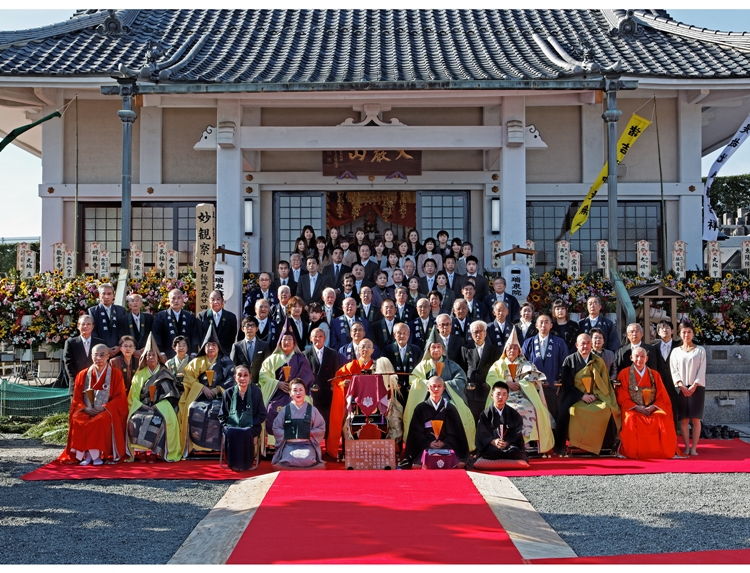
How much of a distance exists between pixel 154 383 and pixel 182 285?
2989 mm

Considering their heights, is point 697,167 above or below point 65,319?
above

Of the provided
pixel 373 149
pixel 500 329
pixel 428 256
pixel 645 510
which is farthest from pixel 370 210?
pixel 645 510

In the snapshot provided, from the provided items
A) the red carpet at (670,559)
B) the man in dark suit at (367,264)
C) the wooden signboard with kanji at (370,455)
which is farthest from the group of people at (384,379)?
the red carpet at (670,559)

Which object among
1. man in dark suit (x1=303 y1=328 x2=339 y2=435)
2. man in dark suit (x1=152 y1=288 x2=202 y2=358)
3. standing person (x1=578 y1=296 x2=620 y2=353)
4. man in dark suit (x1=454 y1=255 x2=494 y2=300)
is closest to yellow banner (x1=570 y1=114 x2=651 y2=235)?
man in dark suit (x1=454 y1=255 x2=494 y2=300)

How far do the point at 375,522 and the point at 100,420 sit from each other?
367cm

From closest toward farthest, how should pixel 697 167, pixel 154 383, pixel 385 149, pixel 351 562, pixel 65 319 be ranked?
pixel 351 562
pixel 154 383
pixel 65 319
pixel 385 149
pixel 697 167

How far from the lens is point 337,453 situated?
26.7ft

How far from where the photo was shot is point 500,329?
9000 millimetres

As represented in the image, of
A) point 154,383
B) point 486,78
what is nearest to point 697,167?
point 486,78

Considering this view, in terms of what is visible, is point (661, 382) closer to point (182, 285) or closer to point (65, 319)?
point (182, 285)

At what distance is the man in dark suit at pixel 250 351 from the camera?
28.2 ft

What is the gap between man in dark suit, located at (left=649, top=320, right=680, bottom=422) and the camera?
865cm

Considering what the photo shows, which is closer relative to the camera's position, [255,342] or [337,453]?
[337,453]

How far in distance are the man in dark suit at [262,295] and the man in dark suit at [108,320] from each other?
1.59 m
